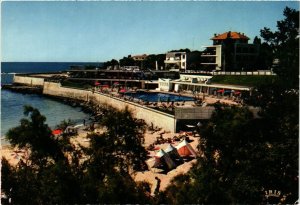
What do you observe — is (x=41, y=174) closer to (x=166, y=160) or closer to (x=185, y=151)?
(x=166, y=160)

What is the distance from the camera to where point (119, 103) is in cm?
6712

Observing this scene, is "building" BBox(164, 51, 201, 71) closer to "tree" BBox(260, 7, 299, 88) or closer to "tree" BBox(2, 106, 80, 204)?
"tree" BBox(260, 7, 299, 88)

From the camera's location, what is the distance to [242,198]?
16.8 meters

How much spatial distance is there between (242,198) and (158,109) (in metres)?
35.8

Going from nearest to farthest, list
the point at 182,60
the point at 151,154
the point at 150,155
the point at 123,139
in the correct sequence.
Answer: the point at 123,139
the point at 150,155
the point at 151,154
the point at 182,60

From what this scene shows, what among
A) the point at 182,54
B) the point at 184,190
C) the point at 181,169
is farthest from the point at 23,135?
the point at 182,54

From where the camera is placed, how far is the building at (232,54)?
97.1m

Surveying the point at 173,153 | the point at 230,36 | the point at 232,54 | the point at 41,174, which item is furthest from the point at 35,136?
the point at 230,36

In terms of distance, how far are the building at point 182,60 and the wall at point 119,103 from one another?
105 ft

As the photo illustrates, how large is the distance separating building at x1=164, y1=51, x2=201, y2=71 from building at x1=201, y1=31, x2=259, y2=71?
649 cm

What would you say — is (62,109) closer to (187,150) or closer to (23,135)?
(187,150)

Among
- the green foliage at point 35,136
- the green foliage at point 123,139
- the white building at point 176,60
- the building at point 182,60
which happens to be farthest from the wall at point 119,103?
the white building at point 176,60

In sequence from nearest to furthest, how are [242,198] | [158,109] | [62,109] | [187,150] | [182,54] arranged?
[242,198] → [187,150] → [158,109] → [62,109] → [182,54]

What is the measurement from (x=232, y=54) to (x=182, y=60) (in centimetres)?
1819
